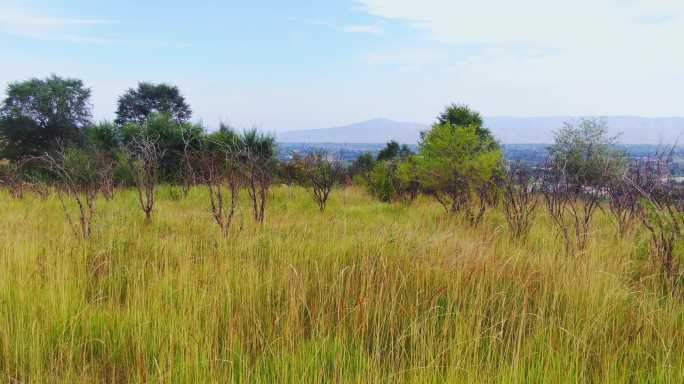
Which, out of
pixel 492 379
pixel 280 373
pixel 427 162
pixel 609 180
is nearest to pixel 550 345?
pixel 492 379

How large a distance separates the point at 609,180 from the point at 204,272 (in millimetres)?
5050

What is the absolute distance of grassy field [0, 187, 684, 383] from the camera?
5.96 ft

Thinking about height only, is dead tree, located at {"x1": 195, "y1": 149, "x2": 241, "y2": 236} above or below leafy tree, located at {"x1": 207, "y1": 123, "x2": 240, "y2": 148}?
below

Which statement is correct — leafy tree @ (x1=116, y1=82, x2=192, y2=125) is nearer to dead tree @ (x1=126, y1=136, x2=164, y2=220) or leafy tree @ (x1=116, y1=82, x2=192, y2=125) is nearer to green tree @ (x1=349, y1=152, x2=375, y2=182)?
green tree @ (x1=349, y1=152, x2=375, y2=182)

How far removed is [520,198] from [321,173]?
187 inches

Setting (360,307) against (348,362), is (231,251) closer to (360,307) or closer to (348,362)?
(360,307)

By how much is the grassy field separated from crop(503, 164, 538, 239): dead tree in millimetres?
1283

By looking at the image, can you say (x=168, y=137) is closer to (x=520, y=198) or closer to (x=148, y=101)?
(x=520, y=198)

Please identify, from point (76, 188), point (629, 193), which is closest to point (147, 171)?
point (76, 188)

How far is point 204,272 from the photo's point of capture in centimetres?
291

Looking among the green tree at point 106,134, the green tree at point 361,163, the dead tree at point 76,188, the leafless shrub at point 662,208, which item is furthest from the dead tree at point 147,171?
the green tree at point 361,163

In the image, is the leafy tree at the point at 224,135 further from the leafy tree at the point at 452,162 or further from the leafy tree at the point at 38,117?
the leafy tree at the point at 38,117

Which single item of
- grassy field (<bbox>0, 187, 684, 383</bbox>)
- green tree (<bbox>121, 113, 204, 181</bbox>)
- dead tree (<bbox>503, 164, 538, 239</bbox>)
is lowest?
grassy field (<bbox>0, 187, 684, 383</bbox>)

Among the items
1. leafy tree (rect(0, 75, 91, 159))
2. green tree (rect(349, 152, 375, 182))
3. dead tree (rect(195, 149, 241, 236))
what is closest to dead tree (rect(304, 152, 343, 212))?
dead tree (rect(195, 149, 241, 236))
